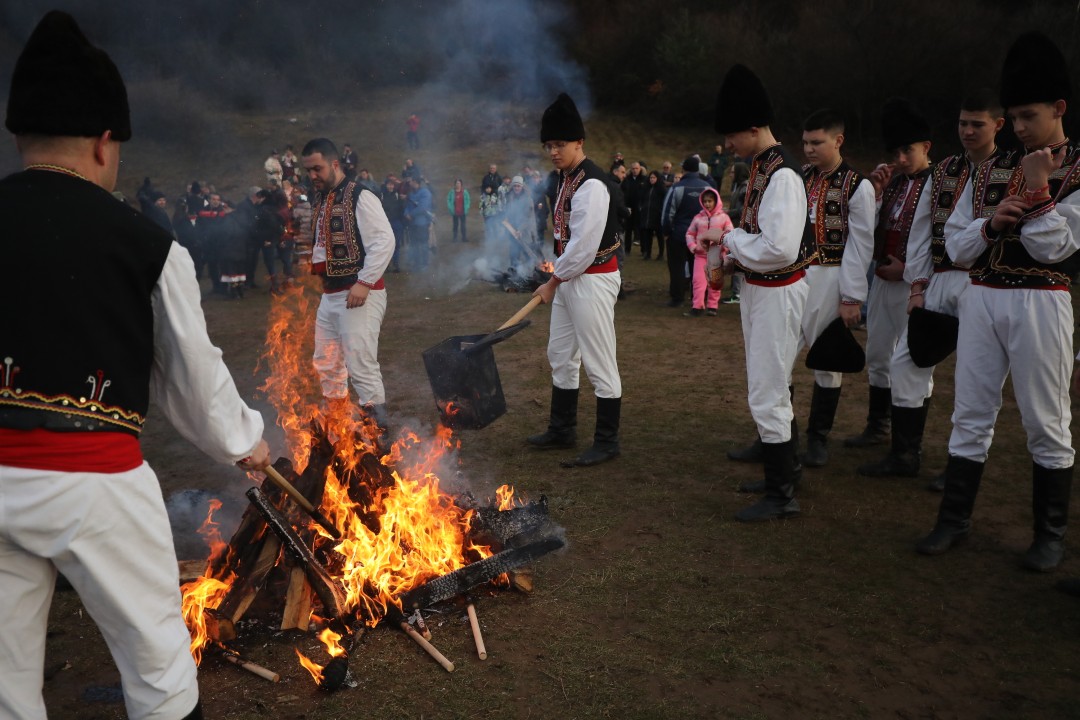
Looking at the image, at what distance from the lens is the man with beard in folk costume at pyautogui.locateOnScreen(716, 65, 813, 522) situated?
15.1ft

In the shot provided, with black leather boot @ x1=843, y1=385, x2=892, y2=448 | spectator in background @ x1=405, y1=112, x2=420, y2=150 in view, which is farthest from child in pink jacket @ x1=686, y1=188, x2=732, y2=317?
spectator in background @ x1=405, y1=112, x2=420, y2=150

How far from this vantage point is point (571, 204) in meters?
5.75

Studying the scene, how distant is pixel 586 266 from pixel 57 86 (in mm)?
3850

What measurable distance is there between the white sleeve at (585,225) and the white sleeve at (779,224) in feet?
4.17

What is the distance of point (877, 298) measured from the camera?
586 cm

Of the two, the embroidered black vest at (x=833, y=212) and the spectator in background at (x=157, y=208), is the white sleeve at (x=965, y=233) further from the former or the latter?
the spectator in background at (x=157, y=208)

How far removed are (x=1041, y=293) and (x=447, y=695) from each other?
3484mm

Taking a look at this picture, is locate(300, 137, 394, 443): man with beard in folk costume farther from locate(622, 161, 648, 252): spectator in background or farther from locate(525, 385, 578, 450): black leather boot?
locate(622, 161, 648, 252): spectator in background

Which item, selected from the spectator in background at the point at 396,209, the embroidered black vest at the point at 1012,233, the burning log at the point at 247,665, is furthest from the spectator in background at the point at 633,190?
the burning log at the point at 247,665

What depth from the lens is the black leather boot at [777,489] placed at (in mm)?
4859

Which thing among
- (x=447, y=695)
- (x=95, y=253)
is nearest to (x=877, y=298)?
(x=447, y=695)

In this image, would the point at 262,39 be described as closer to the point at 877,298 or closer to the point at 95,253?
the point at 877,298

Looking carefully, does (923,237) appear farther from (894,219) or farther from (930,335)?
(894,219)

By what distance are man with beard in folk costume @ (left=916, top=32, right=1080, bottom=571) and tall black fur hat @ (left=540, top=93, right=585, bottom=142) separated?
2.61 meters
